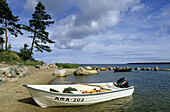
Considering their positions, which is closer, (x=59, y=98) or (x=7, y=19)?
(x=59, y=98)

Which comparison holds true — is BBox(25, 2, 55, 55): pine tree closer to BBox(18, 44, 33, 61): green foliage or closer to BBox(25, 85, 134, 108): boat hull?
BBox(18, 44, 33, 61): green foliage

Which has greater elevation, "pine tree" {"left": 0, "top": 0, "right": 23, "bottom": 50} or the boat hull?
"pine tree" {"left": 0, "top": 0, "right": 23, "bottom": 50}

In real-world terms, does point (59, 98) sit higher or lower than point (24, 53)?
lower

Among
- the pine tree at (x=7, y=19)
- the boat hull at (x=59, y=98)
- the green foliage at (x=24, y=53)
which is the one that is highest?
the pine tree at (x=7, y=19)

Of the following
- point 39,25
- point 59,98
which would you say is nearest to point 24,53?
point 39,25

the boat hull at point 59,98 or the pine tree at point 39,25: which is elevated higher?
the pine tree at point 39,25

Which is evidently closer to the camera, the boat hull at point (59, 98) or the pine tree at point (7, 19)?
the boat hull at point (59, 98)

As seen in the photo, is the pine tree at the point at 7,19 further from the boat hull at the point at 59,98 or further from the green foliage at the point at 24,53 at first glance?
the boat hull at the point at 59,98

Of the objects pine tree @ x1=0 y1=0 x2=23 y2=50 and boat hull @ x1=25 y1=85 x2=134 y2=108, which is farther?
pine tree @ x1=0 y1=0 x2=23 y2=50

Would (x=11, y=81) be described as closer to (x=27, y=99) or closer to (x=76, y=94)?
(x=27, y=99)

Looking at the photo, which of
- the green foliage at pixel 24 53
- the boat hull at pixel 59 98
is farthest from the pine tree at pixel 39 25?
the boat hull at pixel 59 98

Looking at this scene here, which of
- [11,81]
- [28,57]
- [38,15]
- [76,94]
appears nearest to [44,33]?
[38,15]

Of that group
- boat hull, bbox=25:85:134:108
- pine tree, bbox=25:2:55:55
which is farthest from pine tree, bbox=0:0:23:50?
boat hull, bbox=25:85:134:108

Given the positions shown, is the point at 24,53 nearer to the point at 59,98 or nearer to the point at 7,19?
the point at 7,19
